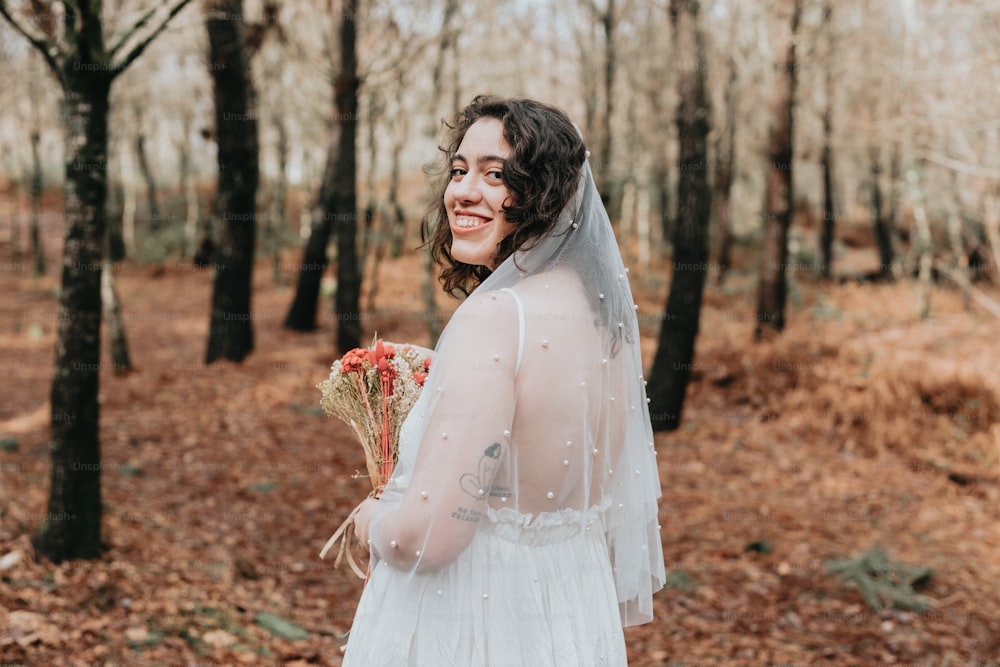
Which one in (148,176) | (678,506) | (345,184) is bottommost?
(678,506)

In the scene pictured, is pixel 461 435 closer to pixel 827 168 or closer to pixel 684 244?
pixel 684 244

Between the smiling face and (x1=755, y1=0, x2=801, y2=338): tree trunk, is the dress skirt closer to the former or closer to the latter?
the smiling face

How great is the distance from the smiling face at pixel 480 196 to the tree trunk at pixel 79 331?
3.77 m

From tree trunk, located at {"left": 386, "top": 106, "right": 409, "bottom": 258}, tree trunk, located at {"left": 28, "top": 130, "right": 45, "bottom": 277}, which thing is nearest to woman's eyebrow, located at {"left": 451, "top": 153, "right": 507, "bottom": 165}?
tree trunk, located at {"left": 386, "top": 106, "right": 409, "bottom": 258}

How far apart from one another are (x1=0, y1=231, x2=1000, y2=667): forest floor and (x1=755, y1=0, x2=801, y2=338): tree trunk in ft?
2.63

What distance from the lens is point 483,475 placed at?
1.84 metres

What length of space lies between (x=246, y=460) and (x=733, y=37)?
1677cm

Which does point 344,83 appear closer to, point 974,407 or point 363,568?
point 974,407

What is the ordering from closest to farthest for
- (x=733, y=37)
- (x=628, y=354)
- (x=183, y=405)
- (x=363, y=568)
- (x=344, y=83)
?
(x=628, y=354) < (x=363, y=568) < (x=183, y=405) < (x=344, y=83) < (x=733, y=37)

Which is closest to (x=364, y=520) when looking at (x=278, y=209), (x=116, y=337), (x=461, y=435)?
(x=461, y=435)

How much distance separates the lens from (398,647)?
2.01 meters

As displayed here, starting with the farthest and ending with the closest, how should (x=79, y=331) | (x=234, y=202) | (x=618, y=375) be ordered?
(x=234, y=202), (x=79, y=331), (x=618, y=375)

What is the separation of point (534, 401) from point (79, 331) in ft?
13.7

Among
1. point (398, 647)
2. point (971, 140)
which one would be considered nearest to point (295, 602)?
point (398, 647)
